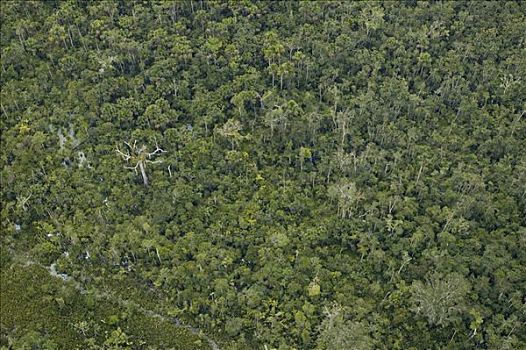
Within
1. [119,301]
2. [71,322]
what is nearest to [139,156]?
[119,301]

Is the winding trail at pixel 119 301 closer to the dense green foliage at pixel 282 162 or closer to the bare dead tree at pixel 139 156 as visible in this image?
the dense green foliage at pixel 282 162

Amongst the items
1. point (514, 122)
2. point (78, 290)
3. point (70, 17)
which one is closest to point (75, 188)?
point (78, 290)

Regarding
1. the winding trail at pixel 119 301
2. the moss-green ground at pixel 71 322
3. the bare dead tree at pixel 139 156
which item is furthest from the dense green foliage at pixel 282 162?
the moss-green ground at pixel 71 322

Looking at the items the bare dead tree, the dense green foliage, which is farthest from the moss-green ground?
the bare dead tree

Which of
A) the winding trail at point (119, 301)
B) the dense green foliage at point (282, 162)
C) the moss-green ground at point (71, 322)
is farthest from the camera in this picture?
the dense green foliage at point (282, 162)

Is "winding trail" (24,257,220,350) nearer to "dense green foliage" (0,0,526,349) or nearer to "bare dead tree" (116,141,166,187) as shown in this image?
"dense green foliage" (0,0,526,349)

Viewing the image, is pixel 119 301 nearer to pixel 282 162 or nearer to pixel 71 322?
pixel 71 322
